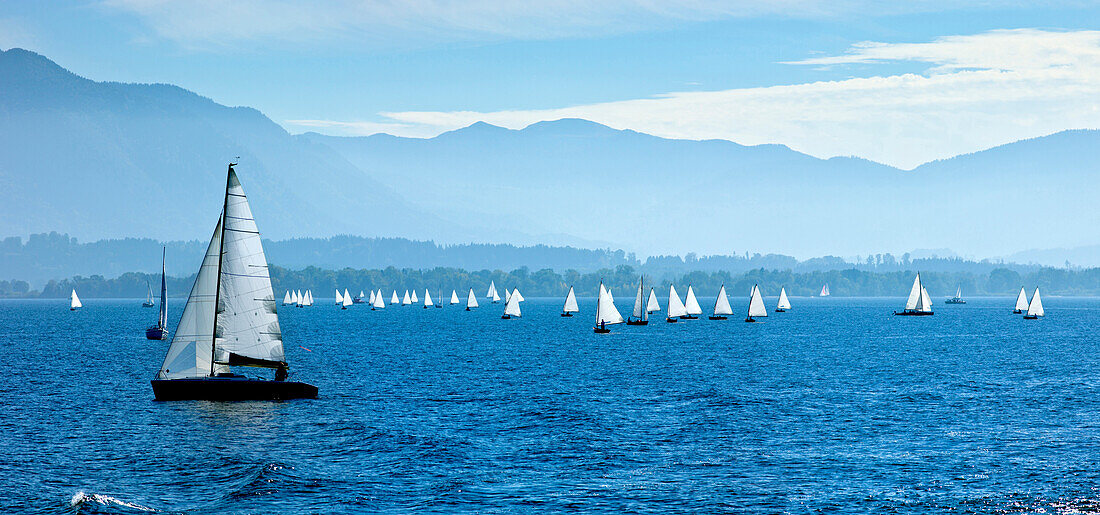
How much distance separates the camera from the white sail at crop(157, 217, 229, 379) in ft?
226

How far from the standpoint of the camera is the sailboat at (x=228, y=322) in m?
68.6

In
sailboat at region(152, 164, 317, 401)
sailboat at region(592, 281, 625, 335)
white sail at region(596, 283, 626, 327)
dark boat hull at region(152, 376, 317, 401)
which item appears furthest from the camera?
white sail at region(596, 283, 626, 327)

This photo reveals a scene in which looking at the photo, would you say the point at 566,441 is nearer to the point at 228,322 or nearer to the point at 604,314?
the point at 228,322

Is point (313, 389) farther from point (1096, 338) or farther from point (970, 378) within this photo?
point (1096, 338)

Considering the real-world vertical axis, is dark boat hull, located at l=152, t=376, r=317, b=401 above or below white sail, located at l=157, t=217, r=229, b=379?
below

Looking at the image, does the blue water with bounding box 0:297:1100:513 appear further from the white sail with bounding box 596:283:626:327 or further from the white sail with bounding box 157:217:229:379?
the white sail with bounding box 596:283:626:327

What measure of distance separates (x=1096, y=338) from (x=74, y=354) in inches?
6345

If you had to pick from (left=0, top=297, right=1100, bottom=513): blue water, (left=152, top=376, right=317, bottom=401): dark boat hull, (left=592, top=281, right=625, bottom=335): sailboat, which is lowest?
(left=0, top=297, right=1100, bottom=513): blue water

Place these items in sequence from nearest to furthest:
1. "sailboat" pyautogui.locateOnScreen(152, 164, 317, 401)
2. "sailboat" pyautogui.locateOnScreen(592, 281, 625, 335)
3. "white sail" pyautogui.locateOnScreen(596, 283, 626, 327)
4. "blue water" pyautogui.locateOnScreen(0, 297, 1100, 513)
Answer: "blue water" pyautogui.locateOnScreen(0, 297, 1100, 513) < "sailboat" pyautogui.locateOnScreen(152, 164, 317, 401) < "sailboat" pyautogui.locateOnScreen(592, 281, 625, 335) < "white sail" pyautogui.locateOnScreen(596, 283, 626, 327)

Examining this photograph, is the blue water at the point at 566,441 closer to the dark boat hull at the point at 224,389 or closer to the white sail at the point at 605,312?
the dark boat hull at the point at 224,389

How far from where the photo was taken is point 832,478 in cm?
5212

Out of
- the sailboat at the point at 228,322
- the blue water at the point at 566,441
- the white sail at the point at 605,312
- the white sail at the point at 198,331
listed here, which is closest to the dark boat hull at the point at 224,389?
the sailboat at the point at 228,322

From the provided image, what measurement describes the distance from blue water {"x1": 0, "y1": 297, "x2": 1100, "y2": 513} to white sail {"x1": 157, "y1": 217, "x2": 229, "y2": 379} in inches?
113

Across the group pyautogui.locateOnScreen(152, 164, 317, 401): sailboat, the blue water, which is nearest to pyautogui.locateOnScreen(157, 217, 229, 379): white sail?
pyautogui.locateOnScreen(152, 164, 317, 401): sailboat
